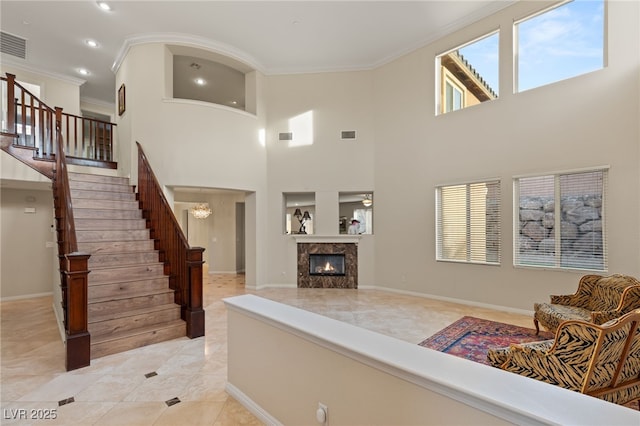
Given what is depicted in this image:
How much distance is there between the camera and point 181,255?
4348 millimetres

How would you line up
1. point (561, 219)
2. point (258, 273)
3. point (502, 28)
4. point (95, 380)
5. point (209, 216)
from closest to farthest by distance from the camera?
1. point (95, 380)
2. point (561, 219)
3. point (502, 28)
4. point (258, 273)
5. point (209, 216)

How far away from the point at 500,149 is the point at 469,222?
4.56 ft

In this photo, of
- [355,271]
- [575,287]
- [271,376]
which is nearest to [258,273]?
[355,271]

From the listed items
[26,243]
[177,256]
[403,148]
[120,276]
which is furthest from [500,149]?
[26,243]

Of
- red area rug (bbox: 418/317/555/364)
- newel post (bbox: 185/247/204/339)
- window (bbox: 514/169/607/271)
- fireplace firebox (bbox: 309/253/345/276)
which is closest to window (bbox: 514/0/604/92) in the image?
window (bbox: 514/169/607/271)

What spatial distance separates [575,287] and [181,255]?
5.73 meters

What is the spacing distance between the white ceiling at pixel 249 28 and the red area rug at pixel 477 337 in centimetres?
527

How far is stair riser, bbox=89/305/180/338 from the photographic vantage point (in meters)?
3.58

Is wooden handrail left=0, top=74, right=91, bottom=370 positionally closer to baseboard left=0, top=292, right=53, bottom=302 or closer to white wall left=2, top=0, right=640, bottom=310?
white wall left=2, top=0, right=640, bottom=310

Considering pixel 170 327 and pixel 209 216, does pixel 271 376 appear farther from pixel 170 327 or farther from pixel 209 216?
pixel 209 216

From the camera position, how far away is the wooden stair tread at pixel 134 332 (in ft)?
11.5

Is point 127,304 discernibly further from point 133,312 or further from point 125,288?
point 125,288

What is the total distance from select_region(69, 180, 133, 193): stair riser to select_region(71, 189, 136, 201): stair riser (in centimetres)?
10

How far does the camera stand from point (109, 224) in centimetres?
494
